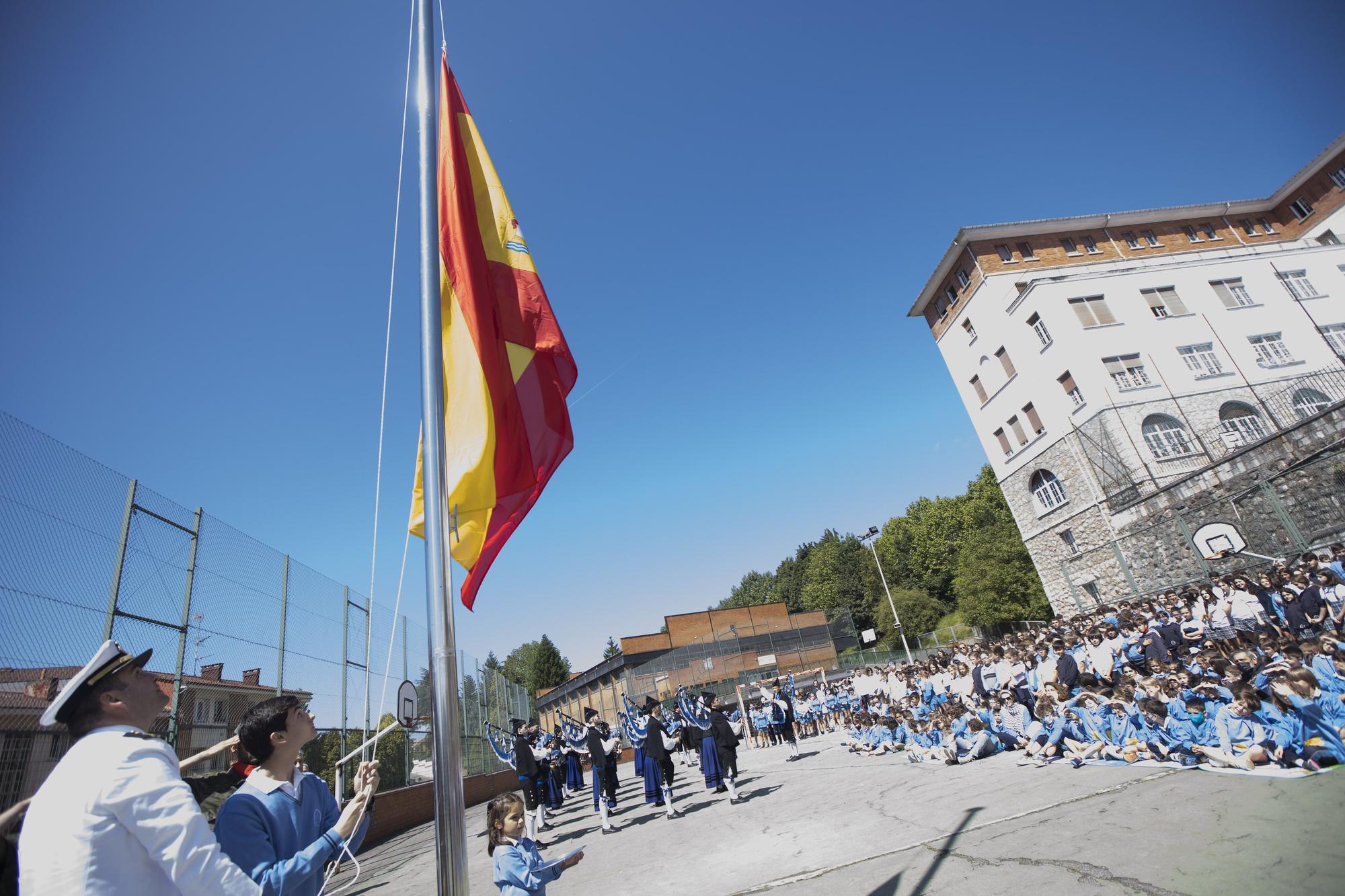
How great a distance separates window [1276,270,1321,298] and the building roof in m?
6.62

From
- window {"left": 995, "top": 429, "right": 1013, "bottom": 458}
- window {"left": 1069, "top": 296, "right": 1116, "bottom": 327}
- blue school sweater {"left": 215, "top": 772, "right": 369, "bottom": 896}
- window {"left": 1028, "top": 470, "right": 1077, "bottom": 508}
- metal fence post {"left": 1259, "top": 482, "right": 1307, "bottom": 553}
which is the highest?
window {"left": 1069, "top": 296, "right": 1116, "bottom": 327}

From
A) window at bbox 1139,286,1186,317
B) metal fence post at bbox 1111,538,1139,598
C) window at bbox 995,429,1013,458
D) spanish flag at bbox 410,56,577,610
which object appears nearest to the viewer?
spanish flag at bbox 410,56,577,610

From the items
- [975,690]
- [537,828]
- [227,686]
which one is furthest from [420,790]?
[975,690]

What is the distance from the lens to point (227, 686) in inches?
346

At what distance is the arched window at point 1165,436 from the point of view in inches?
1037

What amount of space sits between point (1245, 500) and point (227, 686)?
26405mm

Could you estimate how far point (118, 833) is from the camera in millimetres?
1813

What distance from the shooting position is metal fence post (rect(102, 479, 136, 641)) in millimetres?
6641

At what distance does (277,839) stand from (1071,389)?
33.3 metres

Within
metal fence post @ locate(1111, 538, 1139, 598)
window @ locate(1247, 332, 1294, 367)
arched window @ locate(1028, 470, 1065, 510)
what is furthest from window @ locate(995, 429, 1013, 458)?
window @ locate(1247, 332, 1294, 367)

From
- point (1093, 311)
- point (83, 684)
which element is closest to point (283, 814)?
point (83, 684)

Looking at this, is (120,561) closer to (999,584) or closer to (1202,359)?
(1202,359)

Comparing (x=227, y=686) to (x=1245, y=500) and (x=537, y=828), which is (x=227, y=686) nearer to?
(x=537, y=828)

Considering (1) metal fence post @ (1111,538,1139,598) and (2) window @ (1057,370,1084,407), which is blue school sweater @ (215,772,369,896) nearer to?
(1) metal fence post @ (1111,538,1139,598)
